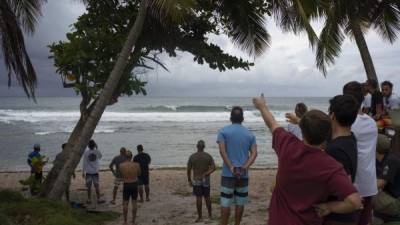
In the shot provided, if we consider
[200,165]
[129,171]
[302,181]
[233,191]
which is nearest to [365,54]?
[200,165]

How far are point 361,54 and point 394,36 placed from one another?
3093mm

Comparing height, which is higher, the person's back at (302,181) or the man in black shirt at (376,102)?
the man in black shirt at (376,102)

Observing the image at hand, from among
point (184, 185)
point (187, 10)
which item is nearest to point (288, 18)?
point (187, 10)

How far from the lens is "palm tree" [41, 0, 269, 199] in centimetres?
843

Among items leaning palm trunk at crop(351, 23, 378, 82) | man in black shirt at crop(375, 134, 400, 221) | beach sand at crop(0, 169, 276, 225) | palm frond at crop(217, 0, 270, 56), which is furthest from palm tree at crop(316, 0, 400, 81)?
man in black shirt at crop(375, 134, 400, 221)

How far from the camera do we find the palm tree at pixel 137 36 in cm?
843

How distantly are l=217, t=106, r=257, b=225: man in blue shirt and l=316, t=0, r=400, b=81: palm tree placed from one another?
5.09 meters

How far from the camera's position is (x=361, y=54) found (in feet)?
37.4

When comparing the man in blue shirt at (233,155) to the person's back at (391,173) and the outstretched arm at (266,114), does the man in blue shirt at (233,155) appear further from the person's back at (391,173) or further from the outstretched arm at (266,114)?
the outstretched arm at (266,114)

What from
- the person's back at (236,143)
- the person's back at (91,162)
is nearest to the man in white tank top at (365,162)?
the person's back at (236,143)

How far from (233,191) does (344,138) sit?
138 inches

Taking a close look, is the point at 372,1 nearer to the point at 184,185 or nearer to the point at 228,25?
the point at 228,25

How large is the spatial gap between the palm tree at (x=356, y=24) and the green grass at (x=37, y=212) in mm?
6290

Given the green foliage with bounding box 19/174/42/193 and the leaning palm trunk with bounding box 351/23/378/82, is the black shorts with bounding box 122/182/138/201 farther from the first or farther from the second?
the leaning palm trunk with bounding box 351/23/378/82
